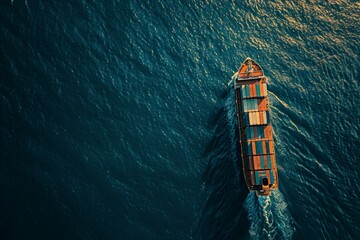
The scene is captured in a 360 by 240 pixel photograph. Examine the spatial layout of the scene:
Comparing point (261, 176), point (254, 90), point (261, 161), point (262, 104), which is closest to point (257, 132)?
point (261, 161)

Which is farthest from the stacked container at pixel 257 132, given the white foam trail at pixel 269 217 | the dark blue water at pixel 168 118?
the dark blue water at pixel 168 118

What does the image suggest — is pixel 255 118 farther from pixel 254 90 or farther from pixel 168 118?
pixel 168 118

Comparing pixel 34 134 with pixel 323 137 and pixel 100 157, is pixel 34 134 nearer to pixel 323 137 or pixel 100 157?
pixel 100 157

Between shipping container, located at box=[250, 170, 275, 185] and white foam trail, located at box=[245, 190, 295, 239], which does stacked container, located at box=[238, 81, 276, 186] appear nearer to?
shipping container, located at box=[250, 170, 275, 185]

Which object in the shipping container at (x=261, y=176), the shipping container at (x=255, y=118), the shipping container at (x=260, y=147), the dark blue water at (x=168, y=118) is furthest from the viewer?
the shipping container at (x=255, y=118)

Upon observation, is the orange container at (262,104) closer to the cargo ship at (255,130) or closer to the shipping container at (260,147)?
the cargo ship at (255,130)
